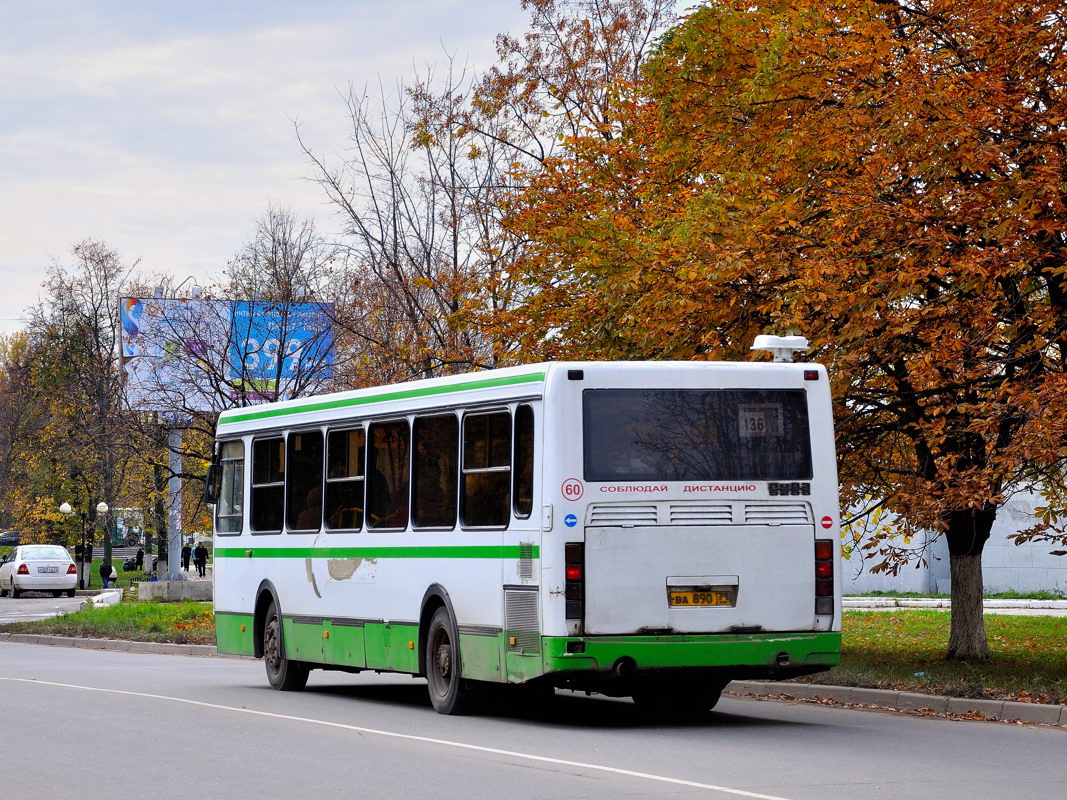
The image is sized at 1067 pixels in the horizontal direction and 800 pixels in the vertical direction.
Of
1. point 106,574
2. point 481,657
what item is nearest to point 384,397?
point 481,657

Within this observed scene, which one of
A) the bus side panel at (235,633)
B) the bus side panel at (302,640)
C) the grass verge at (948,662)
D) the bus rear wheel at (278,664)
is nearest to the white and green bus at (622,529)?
the bus side panel at (302,640)

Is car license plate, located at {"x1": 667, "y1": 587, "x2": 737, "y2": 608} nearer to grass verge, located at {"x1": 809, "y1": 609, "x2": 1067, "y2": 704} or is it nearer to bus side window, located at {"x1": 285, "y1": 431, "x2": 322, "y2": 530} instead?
grass verge, located at {"x1": 809, "y1": 609, "x2": 1067, "y2": 704}

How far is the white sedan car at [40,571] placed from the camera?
55.3 metres

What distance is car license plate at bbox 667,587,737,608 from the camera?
44.5 feet

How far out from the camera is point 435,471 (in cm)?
1528

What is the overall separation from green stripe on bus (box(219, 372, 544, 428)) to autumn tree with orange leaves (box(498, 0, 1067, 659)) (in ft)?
10.1

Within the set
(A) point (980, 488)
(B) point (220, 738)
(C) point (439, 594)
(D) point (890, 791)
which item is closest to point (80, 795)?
(B) point (220, 738)

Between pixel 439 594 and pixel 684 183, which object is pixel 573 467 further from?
pixel 684 183

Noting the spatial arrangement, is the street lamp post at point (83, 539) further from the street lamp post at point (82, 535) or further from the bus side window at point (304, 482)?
the bus side window at point (304, 482)

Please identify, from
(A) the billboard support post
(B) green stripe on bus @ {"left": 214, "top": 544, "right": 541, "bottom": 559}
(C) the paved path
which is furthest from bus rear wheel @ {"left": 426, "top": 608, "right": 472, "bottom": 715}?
(A) the billboard support post

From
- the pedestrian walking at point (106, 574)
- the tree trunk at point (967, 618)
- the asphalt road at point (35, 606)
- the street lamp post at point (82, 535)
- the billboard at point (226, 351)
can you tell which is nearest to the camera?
the tree trunk at point (967, 618)

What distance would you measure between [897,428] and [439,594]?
6.39 meters

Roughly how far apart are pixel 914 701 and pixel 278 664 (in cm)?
679

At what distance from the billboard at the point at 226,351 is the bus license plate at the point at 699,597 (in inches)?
1069
